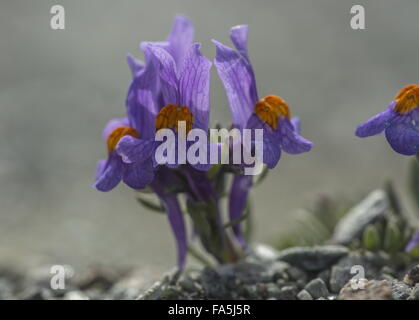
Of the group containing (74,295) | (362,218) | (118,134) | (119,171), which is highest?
(118,134)

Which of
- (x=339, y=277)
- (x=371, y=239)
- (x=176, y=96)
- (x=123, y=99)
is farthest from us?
(x=123, y=99)

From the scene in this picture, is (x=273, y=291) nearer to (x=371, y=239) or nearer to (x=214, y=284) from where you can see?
(x=214, y=284)

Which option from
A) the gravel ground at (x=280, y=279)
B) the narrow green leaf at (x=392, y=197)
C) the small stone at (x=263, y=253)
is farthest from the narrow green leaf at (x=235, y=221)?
the narrow green leaf at (x=392, y=197)

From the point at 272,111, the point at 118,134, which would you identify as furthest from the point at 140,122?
the point at 272,111

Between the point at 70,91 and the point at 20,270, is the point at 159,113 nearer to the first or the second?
the point at 20,270

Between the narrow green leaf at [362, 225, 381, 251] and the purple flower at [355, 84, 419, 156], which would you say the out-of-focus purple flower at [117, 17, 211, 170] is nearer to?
the purple flower at [355, 84, 419, 156]

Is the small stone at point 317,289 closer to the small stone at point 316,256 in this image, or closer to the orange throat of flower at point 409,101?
the small stone at point 316,256
